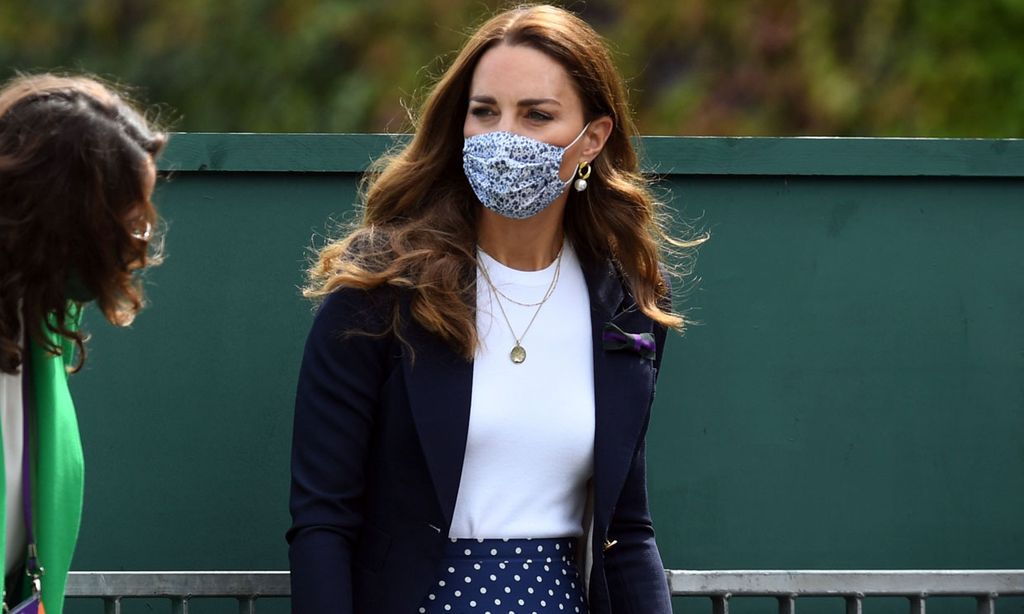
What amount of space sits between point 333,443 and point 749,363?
4.92 feet

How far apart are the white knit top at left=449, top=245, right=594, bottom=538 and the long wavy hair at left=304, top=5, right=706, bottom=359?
0.08 metres

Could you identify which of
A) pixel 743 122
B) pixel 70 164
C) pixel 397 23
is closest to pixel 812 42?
pixel 743 122

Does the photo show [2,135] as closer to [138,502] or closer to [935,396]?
[138,502]

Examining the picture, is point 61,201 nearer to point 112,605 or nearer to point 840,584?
point 112,605

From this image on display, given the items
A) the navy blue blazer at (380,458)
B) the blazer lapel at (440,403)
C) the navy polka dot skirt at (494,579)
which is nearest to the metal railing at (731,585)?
the navy blue blazer at (380,458)

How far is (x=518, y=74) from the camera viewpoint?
330cm

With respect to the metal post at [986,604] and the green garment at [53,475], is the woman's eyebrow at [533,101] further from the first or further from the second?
the metal post at [986,604]

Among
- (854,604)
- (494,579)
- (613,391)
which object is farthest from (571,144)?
(854,604)

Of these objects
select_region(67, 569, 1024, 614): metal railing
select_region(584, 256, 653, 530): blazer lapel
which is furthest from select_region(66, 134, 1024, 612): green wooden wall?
select_region(584, 256, 653, 530): blazer lapel

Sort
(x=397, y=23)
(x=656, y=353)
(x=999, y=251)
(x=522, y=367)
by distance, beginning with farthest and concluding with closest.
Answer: (x=397, y=23), (x=999, y=251), (x=656, y=353), (x=522, y=367)

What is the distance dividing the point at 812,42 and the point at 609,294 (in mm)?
7297

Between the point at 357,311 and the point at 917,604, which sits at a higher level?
the point at 357,311

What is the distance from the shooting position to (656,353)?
344 centimetres

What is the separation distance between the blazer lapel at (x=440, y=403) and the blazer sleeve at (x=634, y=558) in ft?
1.36
